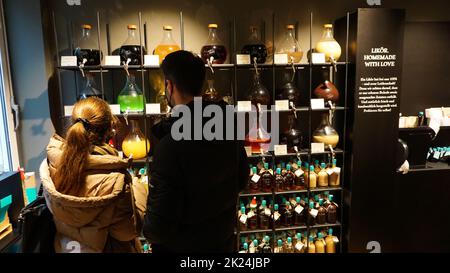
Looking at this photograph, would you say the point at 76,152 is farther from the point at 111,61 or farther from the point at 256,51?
the point at 256,51

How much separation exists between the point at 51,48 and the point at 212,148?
192 cm

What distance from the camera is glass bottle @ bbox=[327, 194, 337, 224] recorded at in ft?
8.64

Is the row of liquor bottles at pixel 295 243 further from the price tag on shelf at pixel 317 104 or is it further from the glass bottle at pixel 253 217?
the price tag on shelf at pixel 317 104

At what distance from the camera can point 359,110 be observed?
2.49 m

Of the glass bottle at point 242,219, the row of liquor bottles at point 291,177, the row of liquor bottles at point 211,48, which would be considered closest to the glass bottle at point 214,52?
the row of liquor bottles at point 211,48

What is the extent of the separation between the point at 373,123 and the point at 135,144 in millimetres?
1752

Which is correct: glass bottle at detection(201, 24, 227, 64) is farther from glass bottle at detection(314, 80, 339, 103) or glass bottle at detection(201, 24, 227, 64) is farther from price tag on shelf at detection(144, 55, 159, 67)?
glass bottle at detection(314, 80, 339, 103)

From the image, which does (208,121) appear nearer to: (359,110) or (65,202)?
(65,202)

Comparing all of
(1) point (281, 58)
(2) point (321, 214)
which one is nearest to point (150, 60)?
(1) point (281, 58)

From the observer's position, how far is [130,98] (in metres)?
2.32

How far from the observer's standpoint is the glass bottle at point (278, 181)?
2.53m

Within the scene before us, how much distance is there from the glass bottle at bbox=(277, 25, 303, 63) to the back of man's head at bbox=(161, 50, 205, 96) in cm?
143

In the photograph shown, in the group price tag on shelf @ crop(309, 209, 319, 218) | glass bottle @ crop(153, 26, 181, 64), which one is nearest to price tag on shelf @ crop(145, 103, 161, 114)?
glass bottle @ crop(153, 26, 181, 64)
